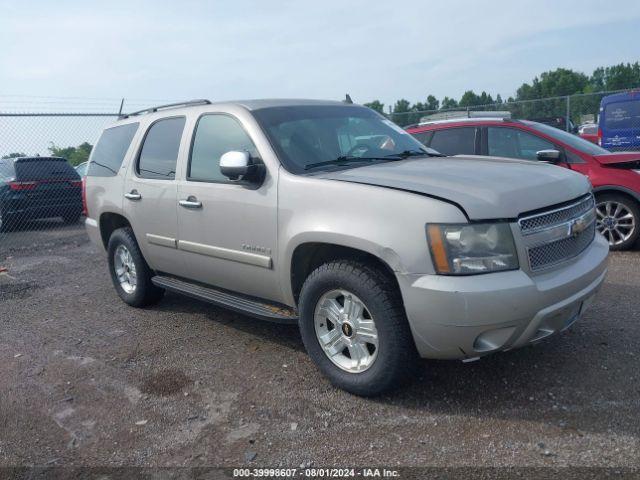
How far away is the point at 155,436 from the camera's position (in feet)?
11.0

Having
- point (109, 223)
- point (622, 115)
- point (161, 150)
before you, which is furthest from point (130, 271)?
point (622, 115)

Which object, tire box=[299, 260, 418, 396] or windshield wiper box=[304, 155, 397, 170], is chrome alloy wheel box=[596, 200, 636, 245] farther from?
tire box=[299, 260, 418, 396]

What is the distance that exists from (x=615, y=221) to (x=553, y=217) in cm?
421

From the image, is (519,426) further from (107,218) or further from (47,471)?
(107,218)

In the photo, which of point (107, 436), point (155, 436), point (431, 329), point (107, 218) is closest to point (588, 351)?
point (431, 329)

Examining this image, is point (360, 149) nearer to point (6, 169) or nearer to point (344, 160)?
point (344, 160)

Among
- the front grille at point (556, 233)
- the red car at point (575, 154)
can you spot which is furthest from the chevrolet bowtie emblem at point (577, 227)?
the red car at point (575, 154)

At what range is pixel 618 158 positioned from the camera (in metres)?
6.92

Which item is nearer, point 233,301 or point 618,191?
point 233,301

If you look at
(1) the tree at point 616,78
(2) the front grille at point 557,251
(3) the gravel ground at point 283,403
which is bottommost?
(3) the gravel ground at point 283,403

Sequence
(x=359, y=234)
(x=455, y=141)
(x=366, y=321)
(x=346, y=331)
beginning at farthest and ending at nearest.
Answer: (x=455, y=141) → (x=346, y=331) → (x=366, y=321) → (x=359, y=234)

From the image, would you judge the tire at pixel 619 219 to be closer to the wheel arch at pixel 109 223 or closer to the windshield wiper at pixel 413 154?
the windshield wiper at pixel 413 154

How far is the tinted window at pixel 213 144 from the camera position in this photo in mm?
4355

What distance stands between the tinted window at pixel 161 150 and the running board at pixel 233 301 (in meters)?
0.91
